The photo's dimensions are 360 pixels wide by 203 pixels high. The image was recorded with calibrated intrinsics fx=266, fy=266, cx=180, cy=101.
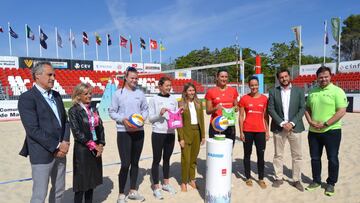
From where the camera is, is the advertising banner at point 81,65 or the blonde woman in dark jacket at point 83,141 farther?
the advertising banner at point 81,65

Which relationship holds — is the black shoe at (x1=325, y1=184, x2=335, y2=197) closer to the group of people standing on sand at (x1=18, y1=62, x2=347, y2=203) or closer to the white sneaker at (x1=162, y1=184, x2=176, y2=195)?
the group of people standing on sand at (x1=18, y1=62, x2=347, y2=203)

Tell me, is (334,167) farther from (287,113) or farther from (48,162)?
(48,162)

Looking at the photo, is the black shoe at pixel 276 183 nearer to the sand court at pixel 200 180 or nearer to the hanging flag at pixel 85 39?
the sand court at pixel 200 180

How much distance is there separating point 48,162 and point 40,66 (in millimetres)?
932

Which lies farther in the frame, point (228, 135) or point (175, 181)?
point (175, 181)

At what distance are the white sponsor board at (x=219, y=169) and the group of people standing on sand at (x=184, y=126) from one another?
2.07 feet

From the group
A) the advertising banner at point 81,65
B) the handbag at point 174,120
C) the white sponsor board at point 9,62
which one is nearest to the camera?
the handbag at point 174,120

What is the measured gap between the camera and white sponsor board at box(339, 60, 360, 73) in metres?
22.2

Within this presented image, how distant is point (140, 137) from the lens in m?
3.54

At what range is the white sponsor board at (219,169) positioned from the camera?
10.6ft

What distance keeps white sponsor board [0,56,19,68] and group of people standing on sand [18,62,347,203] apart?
72.6ft

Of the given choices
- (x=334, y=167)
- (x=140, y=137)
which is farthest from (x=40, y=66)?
(x=334, y=167)

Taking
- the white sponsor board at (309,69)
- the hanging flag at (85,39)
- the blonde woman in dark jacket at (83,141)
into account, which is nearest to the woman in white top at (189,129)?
the blonde woman in dark jacket at (83,141)

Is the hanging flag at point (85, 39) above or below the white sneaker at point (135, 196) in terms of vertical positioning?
above
